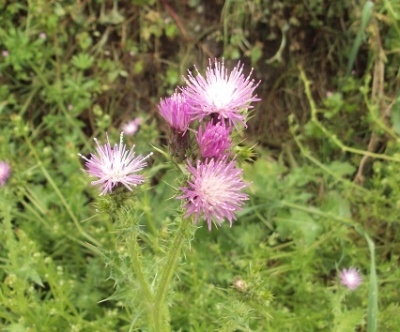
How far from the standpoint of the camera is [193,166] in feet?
4.84

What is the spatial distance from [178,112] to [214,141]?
0.15 m

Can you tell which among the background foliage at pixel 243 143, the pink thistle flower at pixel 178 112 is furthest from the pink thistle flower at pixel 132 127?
the pink thistle flower at pixel 178 112

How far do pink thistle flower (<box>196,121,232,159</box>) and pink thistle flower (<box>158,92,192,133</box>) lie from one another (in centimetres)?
8

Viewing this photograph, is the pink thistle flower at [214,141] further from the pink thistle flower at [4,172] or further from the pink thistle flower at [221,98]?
the pink thistle flower at [4,172]

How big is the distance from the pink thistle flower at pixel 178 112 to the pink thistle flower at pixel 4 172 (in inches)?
37.2

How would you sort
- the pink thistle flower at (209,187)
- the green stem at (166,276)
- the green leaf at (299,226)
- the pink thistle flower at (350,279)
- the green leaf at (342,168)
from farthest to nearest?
the green leaf at (342,168) → the green leaf at (299,226) → the pink thistle flower at (350,279) → the green stem at (166,276) → the pink thistle flower at (209,187)

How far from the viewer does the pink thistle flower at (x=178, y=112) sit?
4.85ft

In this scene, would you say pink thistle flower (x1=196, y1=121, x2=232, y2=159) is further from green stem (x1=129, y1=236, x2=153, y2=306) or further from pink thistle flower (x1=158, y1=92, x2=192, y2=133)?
green stem (x1=129, y1=236, x2=153, y2=306)

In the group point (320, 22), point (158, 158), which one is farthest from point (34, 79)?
point (320, 22)

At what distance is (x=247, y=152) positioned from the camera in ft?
4.92

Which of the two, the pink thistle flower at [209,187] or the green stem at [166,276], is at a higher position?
the pink thistle flower at [209,187]

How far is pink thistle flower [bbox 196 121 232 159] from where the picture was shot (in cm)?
140

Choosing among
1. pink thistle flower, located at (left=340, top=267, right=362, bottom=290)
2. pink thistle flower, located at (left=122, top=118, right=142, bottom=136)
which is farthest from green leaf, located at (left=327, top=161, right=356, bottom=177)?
pink thistle flower, located at (left=122, top=118, right=142, bottom=136)

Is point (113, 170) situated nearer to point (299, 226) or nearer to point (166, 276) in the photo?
point (166, 276)
